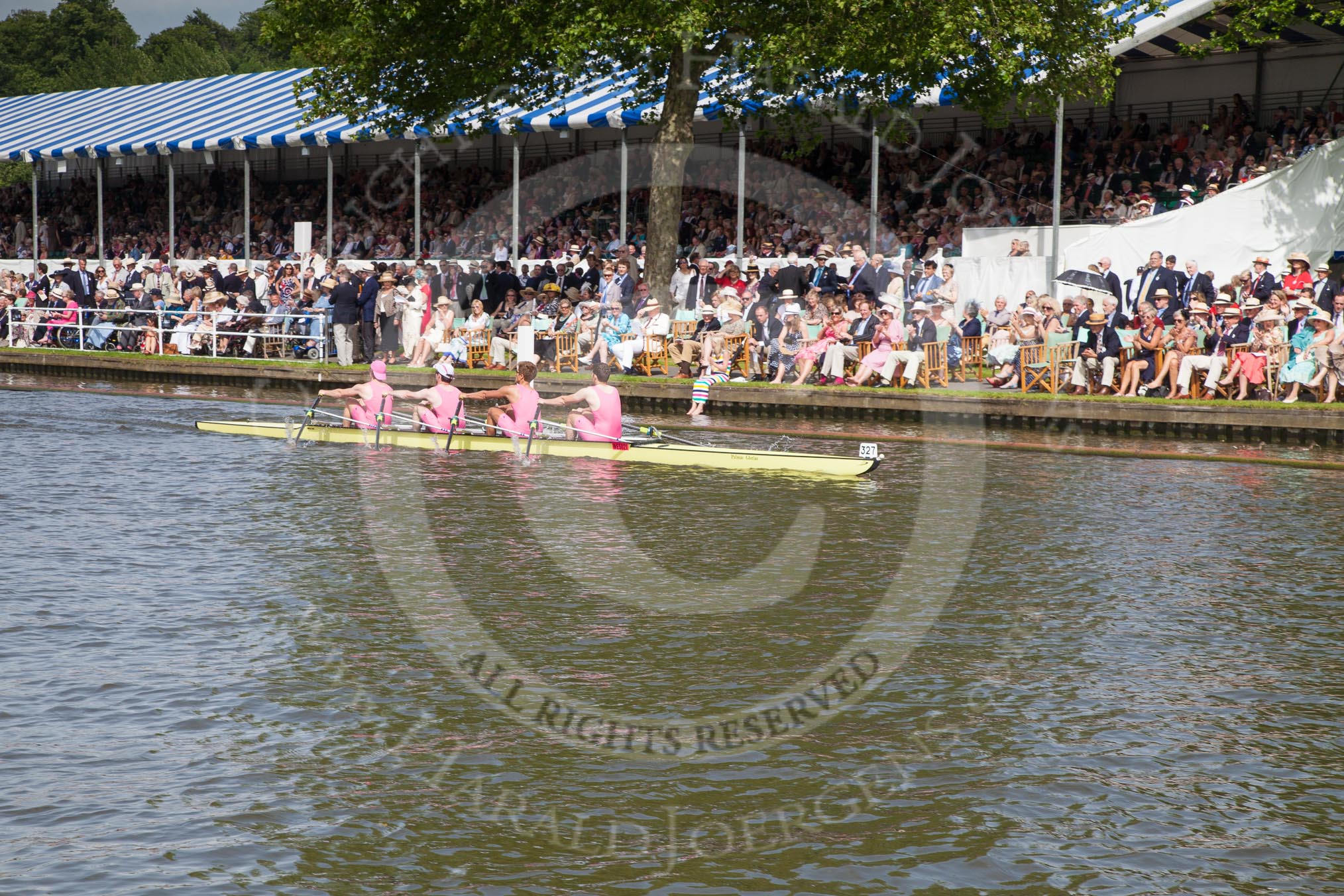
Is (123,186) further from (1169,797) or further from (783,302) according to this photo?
(1169,797)

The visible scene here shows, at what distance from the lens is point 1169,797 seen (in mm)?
6492

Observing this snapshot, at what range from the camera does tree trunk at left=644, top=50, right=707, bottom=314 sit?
26.1m

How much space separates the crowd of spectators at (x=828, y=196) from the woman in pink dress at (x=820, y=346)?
3.70 m

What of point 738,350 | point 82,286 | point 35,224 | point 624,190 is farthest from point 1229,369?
point 35,224

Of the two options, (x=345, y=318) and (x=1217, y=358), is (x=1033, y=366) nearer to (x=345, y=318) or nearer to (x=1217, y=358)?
(x=1217, y=358)

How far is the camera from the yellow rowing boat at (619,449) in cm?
1583

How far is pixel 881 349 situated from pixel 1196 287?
4.47 m

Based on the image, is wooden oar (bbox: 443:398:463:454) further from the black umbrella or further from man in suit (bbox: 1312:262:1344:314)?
man in suit (bbox: 1312:262:1344:314)

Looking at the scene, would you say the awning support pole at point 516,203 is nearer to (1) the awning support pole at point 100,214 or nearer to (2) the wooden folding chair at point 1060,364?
(2) the wooden folding chair at point 1060,364

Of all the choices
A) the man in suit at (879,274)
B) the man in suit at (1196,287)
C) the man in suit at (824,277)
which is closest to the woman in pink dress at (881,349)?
the man in suit at (879,274)

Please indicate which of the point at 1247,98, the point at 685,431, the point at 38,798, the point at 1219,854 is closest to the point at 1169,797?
the point at 1219,854

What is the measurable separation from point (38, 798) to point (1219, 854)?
4845mm

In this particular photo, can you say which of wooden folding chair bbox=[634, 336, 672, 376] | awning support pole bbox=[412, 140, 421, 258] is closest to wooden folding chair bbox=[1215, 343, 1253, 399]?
wooden folding chair bbox=[634, 336, 672, 376]

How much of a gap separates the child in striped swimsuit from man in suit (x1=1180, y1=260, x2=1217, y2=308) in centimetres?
670
